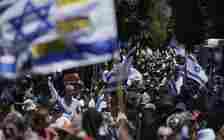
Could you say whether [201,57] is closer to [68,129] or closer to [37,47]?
[68,129]

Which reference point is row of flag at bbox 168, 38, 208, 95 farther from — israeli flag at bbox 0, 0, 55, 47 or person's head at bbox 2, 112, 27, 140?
israeli flag at bbox 0, 0, 55, 47

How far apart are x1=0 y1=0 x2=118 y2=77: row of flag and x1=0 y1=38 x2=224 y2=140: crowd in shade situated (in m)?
0.48

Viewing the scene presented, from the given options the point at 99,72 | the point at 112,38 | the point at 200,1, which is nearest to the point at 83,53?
the point at 112,38

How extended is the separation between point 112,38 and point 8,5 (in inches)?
34.9

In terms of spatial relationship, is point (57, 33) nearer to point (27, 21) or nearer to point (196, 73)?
point (27, 21)

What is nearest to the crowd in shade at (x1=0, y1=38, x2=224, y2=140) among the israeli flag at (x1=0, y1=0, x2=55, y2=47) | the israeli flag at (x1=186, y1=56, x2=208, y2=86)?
the israeli flag at (x1=186, y1=56, x2=208, y2=86)

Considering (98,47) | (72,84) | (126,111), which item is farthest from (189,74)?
(98,47)

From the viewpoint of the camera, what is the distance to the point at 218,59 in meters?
12.5

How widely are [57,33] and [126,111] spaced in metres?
3.27

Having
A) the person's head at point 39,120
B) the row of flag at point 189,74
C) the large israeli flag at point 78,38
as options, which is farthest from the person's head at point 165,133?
the row of flag at point 189,74

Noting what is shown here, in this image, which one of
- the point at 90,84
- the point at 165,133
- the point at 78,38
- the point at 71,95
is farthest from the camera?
the point at 90,84

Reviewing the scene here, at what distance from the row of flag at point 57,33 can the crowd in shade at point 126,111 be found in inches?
19.0

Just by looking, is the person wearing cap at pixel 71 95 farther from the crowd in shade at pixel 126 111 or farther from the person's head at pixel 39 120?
the person's head at pixel 39 120

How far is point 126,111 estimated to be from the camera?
10.1 metres
